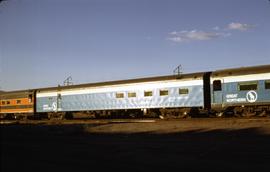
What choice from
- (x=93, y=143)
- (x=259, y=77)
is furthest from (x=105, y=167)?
(x=259, y=77)

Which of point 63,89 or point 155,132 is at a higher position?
point 63,89

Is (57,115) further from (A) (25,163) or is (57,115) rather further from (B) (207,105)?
(A) (25,163)

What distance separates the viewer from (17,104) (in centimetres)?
5231

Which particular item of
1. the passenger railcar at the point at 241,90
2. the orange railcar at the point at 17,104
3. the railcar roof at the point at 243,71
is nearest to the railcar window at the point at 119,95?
the passenger railcar at the point at 241,90

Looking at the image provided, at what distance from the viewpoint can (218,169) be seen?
35.9 ft

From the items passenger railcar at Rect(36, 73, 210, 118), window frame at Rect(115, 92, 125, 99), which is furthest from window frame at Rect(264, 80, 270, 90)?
window frame at Rect(115, 92, 125, 99)

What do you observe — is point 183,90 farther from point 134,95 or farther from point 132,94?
point 132,94

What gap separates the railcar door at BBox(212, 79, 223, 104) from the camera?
32.0 meters

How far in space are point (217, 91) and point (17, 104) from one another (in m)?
27.9

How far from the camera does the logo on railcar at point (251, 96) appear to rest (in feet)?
98.2

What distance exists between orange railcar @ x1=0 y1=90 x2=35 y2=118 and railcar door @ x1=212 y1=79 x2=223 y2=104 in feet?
79.2

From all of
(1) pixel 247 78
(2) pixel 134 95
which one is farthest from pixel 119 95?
(1) pixel 247 78

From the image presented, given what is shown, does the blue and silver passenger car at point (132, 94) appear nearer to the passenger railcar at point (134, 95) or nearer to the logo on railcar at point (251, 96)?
the passenger railcar at point (134, 95)

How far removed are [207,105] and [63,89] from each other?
57.9ft
